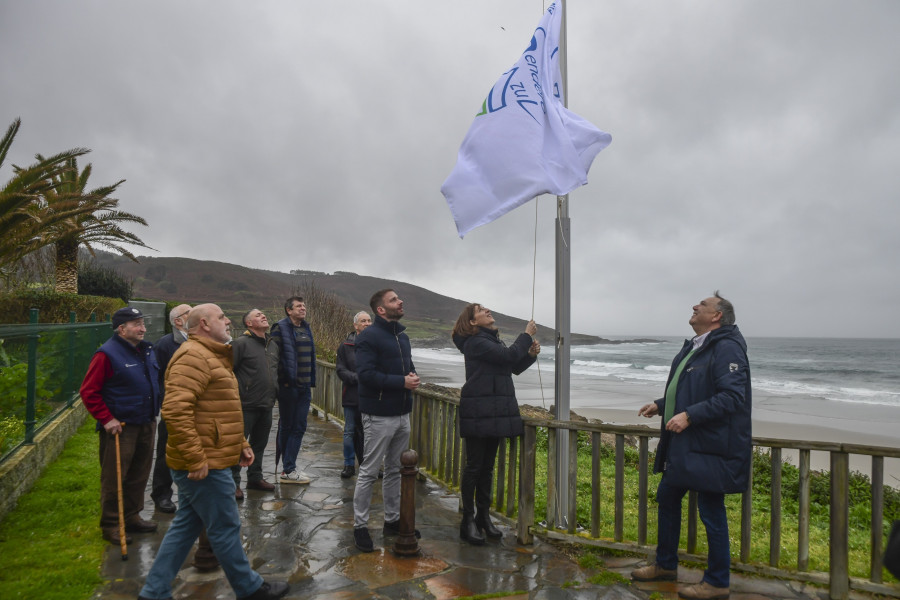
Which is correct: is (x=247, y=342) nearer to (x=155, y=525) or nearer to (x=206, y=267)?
(x=155, y=525)

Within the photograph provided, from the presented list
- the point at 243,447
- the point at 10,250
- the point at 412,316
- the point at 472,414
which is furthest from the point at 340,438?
the point at 412,316

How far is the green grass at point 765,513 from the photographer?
5.17 m

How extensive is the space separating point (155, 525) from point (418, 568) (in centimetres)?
232

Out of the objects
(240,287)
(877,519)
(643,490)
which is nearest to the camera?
(877,519)

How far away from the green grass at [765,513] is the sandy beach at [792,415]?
125 inches

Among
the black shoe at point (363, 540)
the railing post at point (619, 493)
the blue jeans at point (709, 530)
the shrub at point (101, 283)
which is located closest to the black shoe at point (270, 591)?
the black shoe at point (363, 540)

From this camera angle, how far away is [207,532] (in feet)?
11.3

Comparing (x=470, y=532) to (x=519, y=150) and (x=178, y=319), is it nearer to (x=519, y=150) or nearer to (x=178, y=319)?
(x=519, y=150)

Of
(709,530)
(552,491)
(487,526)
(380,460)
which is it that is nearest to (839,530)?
(709,530)

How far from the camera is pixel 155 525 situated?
16.0 ft

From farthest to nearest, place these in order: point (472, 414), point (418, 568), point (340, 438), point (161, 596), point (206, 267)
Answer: point (206, 267) < point (340, 438) < point (472, 414) < point (418, 568) < point (161, 596)

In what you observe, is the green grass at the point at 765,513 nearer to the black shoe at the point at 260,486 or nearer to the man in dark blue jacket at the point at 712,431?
the man in dark blue jacket at the point at 712,431

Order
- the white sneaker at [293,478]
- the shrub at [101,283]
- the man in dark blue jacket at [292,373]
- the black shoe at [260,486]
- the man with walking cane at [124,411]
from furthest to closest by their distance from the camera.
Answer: the shrub at [101,283] → the white sneaker at [293,478] → the man in dark blue jacket at [292,373] → the black shoe at [260,486] → the man with walking cane at [124,411]

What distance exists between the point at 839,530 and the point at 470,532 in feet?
8.55
